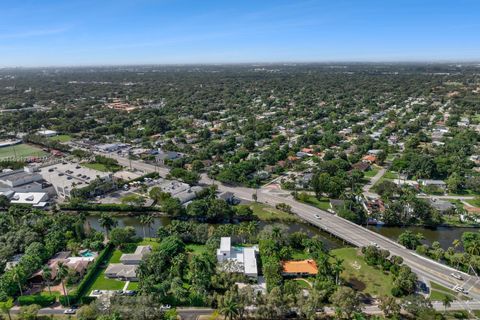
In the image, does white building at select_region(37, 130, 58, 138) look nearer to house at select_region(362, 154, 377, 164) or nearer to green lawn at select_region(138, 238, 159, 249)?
green lawn at select_region(138, 238, 159, 249)

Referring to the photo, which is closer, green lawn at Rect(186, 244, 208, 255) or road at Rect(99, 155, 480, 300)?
road at Rect(99, 155, 480, 300)

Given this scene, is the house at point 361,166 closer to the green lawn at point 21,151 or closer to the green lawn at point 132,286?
the green lawn at point 132,286

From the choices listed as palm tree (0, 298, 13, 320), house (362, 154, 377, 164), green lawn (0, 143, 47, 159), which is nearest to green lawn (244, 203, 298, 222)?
palm tree (0, 298, 13, 320)

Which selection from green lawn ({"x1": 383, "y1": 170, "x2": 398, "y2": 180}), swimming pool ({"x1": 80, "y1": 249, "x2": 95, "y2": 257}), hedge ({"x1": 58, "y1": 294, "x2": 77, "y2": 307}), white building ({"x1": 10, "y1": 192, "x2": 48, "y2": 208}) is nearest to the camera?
hedge ({"x1": 58, "y1": 294, "x2": 77, "y2": 307})

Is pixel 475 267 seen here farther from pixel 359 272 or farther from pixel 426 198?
pixel 426 198

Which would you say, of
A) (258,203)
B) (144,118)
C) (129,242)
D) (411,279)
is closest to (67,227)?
(129,242)

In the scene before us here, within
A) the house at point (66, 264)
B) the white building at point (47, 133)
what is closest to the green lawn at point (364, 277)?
the house at point (66, 264)
